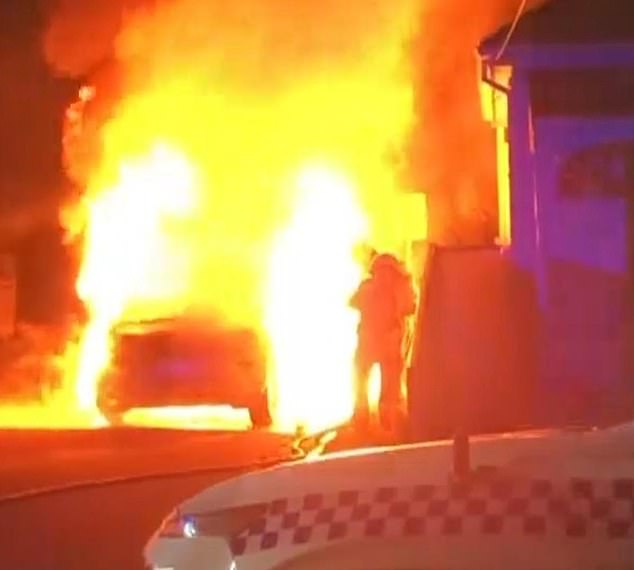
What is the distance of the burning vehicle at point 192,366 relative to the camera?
1895 cm

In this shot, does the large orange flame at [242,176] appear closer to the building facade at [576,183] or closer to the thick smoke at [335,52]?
the thick smoke at [335,52]

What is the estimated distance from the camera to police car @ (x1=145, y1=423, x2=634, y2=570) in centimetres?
485

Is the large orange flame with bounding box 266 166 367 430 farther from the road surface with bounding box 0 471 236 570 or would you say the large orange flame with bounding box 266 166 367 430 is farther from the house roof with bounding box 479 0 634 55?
the road surface with bounding box 0 471 236 570

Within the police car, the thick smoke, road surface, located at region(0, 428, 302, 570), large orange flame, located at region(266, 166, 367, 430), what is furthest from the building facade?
the police car

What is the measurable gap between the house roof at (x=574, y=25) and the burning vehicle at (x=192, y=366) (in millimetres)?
3927

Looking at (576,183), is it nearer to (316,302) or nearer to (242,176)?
(316,302)

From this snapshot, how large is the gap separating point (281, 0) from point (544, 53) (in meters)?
11.1

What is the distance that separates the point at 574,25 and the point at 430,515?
1353 centimetres

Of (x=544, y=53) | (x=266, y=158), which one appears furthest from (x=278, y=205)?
(x=544, y=53)

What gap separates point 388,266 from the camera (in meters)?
17.1

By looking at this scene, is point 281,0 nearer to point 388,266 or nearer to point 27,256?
point 388,266

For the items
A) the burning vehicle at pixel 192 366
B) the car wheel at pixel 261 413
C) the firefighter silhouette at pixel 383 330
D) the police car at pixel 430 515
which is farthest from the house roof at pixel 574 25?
the police car at pixel 430 515

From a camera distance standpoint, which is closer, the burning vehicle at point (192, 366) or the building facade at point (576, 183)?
the building facade at point (576, 183)

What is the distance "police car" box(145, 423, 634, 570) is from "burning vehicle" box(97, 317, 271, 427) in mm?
13614
